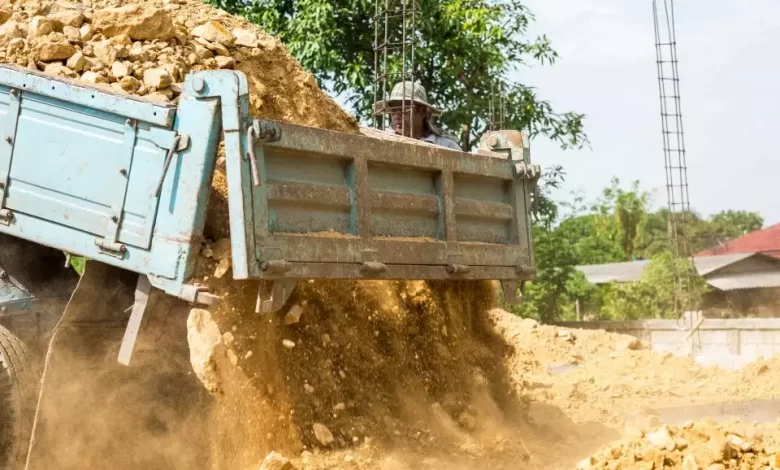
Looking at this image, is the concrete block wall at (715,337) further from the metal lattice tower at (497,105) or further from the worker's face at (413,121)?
the worker's face at (413,121)

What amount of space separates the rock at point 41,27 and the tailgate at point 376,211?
1773mm

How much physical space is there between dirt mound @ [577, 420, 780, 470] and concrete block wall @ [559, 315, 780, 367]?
19.5ft

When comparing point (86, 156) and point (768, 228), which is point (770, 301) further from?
point (86, 156)

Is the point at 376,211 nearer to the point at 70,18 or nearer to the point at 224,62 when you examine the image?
the point at 224,62

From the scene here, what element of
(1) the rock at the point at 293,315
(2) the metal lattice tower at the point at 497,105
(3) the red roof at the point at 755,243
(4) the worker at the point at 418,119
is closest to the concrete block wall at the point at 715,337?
(2) the metal lattice tower at the point at 497,105

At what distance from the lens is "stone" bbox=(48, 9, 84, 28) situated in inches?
220

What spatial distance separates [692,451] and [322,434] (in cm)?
182

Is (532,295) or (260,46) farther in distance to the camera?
(532,295)

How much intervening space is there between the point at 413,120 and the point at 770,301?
16401 millimetres

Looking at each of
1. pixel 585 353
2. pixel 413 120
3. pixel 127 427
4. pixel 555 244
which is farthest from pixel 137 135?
pixel 555 244

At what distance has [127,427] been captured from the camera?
524 centimetres

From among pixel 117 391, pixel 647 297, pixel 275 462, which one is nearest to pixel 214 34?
pixel 117 391

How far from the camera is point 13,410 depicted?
4.92 metres

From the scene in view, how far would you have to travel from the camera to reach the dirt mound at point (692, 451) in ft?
14.8
